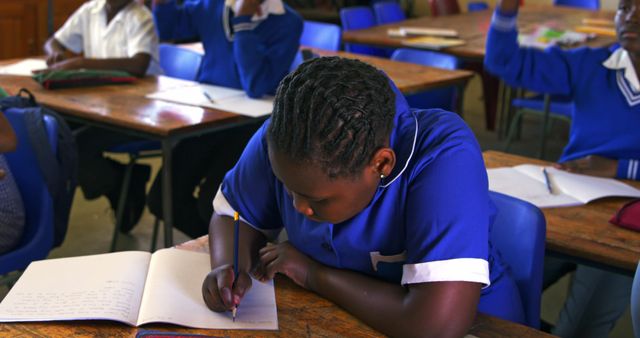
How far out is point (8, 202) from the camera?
2090 mm

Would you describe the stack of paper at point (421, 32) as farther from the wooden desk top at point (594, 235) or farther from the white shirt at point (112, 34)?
the wooden desk top at point (594, 235)

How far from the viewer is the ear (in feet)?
3.81

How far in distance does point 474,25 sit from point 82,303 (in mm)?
4473

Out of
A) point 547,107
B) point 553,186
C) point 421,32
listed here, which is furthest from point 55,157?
point 421,32

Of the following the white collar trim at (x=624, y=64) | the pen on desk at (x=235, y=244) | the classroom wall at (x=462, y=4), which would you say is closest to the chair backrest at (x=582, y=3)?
the classroom wall at (x=462, y=4)

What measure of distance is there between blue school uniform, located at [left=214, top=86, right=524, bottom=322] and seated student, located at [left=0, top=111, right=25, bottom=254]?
93 cm

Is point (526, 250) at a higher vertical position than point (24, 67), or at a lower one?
higher

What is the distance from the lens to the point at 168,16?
3.41 meters

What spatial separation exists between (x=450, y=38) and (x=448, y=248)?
3.64m

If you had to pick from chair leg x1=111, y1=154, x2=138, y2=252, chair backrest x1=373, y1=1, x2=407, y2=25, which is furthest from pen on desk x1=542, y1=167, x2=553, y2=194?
chair backrest x1=373, y1=1, x2=407, y2=25

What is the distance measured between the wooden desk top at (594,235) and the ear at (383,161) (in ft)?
2.17

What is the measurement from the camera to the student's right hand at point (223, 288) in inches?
50.1

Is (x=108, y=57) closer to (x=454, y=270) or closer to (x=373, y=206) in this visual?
(x=373, y=206)

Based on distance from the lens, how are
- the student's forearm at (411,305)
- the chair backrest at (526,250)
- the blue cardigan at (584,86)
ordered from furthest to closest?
1. the blue cardigan at (584,86)
2. the chair backrest at (526,250)
3. the student's forearm at (411,305)
